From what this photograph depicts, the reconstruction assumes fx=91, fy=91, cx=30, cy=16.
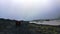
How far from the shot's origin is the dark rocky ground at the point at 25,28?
3.69ft

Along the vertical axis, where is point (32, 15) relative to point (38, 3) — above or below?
below

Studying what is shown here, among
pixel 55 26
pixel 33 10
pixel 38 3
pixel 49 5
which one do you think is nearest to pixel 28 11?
pixel 33 10

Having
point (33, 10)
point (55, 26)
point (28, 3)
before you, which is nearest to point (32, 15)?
point (33, 10)

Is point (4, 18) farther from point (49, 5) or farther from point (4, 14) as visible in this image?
point (49, 5)

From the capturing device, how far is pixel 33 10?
1.33 m

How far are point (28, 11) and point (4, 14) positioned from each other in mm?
350

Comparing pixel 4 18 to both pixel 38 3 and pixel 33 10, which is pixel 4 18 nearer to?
pixel 33 10

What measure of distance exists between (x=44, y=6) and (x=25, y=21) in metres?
0.35

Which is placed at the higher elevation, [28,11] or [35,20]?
[28,11]

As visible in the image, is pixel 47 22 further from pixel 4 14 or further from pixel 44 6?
pixel 4 14

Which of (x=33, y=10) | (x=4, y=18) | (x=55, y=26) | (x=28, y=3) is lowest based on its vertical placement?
(x=55, y=26)

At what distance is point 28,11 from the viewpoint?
4.35 feet

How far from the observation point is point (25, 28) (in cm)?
119

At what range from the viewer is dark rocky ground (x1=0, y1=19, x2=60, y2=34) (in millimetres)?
1125
